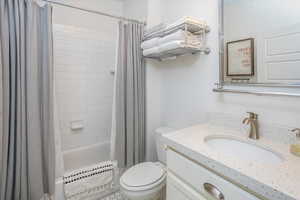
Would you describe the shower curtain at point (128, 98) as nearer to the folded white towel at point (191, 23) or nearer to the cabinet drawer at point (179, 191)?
the folded white towel at point (191, 23)

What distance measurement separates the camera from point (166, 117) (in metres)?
2.00

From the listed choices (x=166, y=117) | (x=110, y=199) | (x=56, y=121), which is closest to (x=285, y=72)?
(x=166, y=117)

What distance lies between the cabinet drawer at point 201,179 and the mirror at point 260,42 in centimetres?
71

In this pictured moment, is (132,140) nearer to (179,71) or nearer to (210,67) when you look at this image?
(179,71)

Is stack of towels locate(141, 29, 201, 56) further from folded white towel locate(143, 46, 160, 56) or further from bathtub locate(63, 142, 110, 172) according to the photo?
bathtub locate(63, 142, 110, 172)

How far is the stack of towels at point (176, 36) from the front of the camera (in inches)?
52.6

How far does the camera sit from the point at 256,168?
70 cm

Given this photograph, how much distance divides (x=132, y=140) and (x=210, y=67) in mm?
1089

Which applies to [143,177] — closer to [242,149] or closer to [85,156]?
[242,149]

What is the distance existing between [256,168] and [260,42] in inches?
33.3

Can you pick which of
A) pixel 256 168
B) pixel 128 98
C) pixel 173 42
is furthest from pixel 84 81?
pixel 256 168

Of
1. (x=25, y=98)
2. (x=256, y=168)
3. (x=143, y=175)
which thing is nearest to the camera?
(x=256, y=168)

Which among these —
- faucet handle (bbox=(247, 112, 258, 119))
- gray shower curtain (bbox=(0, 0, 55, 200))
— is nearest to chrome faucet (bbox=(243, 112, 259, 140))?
faucet handle (bbox=(247, 112, 258, 119))

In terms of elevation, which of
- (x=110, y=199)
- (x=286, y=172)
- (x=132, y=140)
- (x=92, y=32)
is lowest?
(x=110, y=199)
